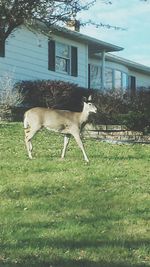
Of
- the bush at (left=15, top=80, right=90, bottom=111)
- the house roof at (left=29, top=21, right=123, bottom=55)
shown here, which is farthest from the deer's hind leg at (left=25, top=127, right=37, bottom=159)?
the house roof at (left=29, top=21, right=123, bottom=55)

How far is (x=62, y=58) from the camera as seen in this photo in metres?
32.7

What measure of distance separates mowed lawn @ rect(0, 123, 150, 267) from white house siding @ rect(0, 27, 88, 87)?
1274 centimetres

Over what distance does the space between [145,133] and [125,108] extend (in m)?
2.14

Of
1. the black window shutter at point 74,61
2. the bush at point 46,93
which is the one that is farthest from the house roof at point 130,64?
the bush at point 46,93

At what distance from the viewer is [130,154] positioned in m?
16.5

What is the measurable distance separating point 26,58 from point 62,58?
3351 mm

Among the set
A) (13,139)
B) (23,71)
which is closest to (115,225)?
(13,139)

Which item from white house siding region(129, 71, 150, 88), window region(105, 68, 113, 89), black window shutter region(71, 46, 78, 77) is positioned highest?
black window shutter region(71, 46, 78, 77)

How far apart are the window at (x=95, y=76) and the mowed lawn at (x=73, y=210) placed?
22.7 metres

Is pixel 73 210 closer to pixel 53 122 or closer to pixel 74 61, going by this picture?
pixel 53 122

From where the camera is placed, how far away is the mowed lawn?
7160 millimetres

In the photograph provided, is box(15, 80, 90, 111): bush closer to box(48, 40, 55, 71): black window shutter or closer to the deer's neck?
box(48, 40, 55, 71): black window shutter

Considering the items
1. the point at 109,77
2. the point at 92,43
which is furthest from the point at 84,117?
the point at 109,77

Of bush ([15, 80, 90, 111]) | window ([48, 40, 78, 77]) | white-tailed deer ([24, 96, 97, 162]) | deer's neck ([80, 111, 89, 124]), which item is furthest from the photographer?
window ([48, 40, 78, 77])
